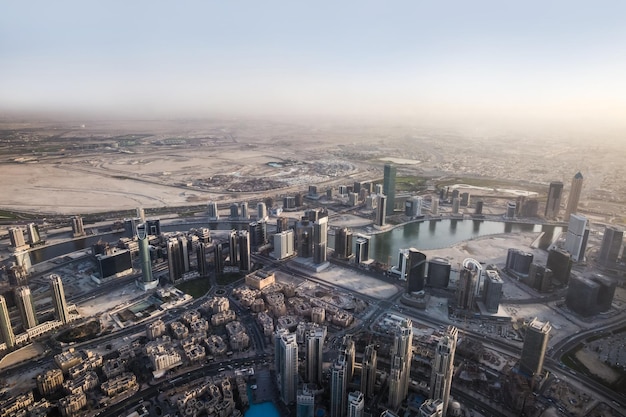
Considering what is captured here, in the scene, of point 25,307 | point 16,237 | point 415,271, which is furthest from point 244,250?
point 16,237

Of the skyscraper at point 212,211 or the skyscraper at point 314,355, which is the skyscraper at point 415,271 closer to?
the skyscraper at point 314,355

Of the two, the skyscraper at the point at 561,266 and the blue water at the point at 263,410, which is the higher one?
the skyscraper at the point at 561,266

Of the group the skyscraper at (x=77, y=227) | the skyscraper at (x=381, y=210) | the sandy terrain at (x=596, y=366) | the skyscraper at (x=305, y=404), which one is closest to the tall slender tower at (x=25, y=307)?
the skyscraper at (x=305, y=404)

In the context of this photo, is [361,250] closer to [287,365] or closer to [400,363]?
[400,363]

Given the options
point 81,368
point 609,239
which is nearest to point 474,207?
point 609,239

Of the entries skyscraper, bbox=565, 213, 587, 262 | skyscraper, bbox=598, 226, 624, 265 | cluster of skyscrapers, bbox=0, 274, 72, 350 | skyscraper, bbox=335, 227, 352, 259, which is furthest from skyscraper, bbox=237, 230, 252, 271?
skyscraper, bbox=598, 226, 624, 265

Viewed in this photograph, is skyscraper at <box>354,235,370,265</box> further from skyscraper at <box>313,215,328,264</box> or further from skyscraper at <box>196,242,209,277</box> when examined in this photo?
skyscraper at <box>196,242,209,277</box>

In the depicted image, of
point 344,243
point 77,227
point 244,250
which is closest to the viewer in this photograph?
point 244,250
